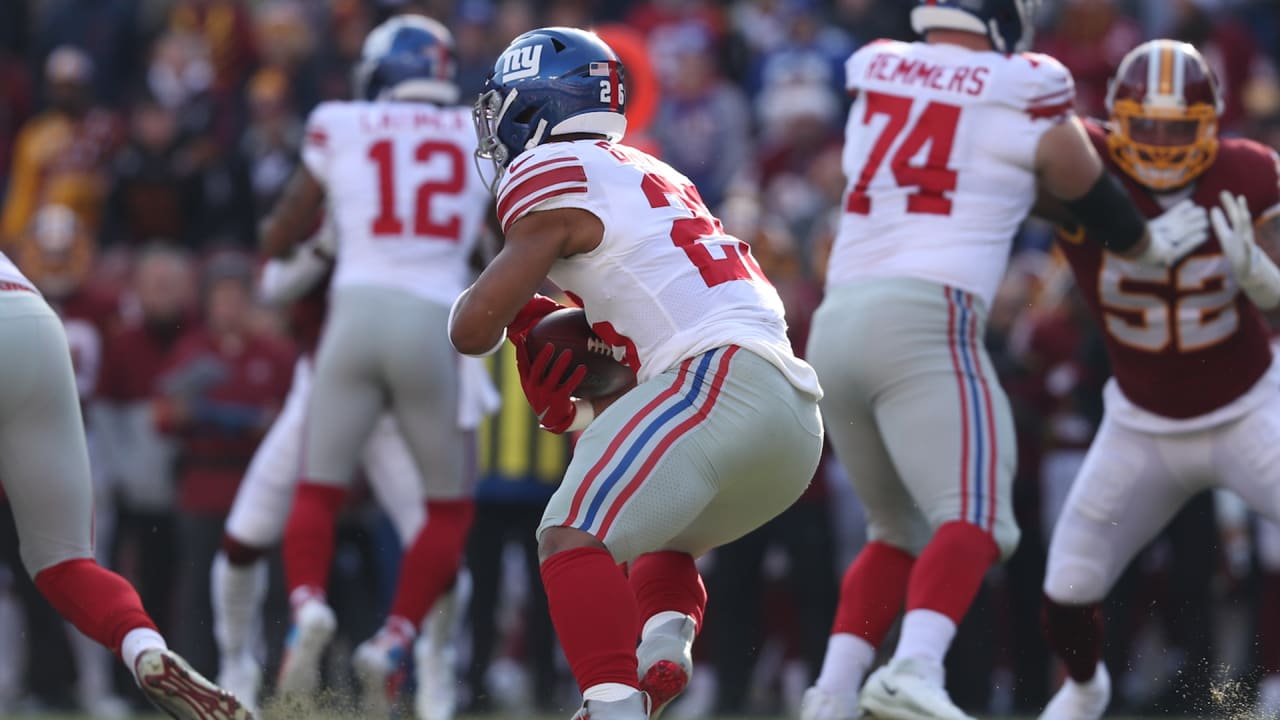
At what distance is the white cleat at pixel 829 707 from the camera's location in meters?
5.57

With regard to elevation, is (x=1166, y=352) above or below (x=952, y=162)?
below

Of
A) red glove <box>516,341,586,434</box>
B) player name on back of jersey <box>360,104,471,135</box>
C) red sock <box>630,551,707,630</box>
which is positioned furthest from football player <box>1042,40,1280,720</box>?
player name on back of jersey <box>360,104,471,135</box>

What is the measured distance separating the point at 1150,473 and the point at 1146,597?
134 inches

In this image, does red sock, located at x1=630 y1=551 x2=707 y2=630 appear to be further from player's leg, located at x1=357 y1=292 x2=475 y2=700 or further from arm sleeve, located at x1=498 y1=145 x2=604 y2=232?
player's leg, located at x1=357 y1=292 x2=475 y2=700

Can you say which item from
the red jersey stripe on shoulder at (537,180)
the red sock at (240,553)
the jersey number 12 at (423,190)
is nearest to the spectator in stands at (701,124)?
the jersey number 12 at (423,190)

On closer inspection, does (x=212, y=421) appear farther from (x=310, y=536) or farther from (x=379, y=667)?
(x=379, y=667)

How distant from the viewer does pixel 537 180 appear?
4.51 metres

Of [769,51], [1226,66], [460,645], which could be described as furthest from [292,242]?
[1226,66]

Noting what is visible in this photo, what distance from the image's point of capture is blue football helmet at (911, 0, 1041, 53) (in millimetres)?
5707

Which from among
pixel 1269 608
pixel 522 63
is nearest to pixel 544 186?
pixel 522 63

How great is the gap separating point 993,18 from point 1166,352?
1169mm

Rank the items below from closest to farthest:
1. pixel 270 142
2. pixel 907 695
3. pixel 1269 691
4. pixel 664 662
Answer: pixel 664 662
pixel 907 695
pixel 1269 691
pixel 270 142

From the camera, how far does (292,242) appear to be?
7.31 metres

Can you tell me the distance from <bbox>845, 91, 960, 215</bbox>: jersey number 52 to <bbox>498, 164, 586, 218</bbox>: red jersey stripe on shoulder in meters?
1.47
